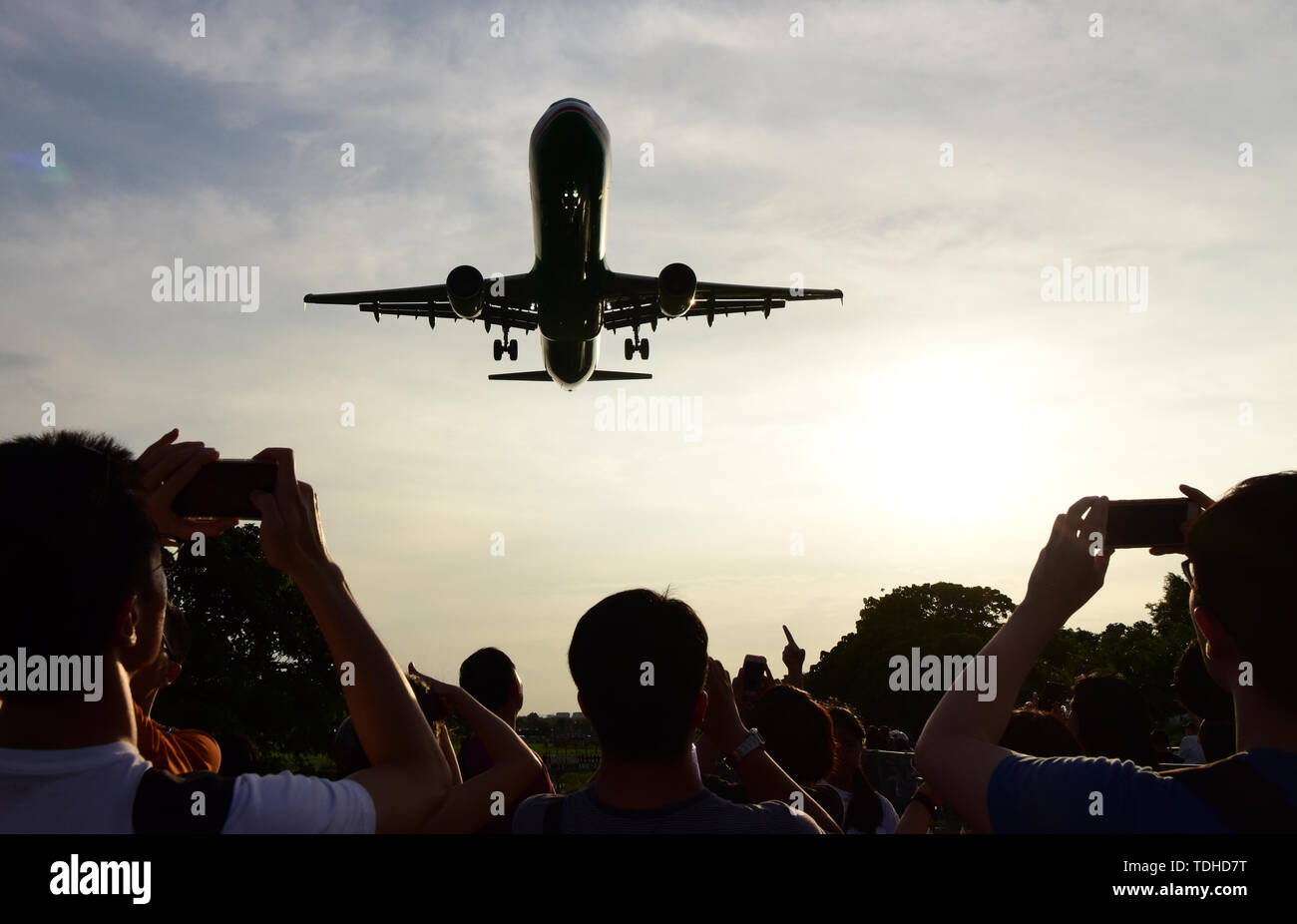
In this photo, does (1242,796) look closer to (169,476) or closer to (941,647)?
(169,476)

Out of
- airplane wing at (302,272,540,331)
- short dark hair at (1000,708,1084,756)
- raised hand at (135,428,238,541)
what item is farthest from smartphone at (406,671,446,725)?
airplane wing at (302,272,540,331)

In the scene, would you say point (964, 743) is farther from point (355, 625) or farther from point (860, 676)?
point (860, 676)

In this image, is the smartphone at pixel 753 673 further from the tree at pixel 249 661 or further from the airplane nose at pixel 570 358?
the tree at pixel 249 661

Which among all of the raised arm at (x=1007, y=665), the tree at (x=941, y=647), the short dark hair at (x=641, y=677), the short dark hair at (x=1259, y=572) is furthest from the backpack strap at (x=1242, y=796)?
the tree at (x=941, y=647)

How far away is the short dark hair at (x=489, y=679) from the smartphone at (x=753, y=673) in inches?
50.7

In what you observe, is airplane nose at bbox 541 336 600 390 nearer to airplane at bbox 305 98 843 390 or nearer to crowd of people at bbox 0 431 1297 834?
airplane at bbox 305 98 843 390

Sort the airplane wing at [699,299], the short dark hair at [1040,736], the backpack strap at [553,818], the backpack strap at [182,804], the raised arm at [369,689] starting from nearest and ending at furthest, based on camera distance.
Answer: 1. the backpack strap at [182,804]
2. the raised arm at [369,689]
3. the backpack strap at [553,818]
4. the short dark hair at [1040,736]
5. the airplane wing at [699,299]

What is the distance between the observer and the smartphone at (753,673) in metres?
5.28

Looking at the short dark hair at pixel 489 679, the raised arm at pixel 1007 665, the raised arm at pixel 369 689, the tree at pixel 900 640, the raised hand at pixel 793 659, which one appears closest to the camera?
the raised arm at pixel 369 689

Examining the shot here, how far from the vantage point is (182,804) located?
1.89 metres

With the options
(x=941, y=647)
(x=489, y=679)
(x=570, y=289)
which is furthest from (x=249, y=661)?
(x=941, y=647)

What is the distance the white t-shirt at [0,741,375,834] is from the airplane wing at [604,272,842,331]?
27.4m
